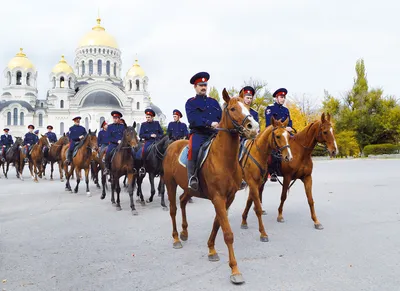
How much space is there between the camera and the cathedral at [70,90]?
70750 mm

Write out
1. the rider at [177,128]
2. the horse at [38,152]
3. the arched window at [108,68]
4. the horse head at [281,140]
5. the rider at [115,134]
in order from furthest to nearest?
1. the arched window at [108,68]
2. the horse at [38,152]
3. the rider at [177,128]
4. the rider at [115,134]
5. the horse head at [281,140]

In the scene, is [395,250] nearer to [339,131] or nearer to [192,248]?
[192,248]

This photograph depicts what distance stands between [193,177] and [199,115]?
3.47 ft

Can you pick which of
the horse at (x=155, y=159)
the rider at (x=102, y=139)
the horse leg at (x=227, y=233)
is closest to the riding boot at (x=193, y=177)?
the horse leg at (x=227, y=233)

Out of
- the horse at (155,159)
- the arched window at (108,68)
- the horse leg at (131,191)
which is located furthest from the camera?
the arched window at (108,68)

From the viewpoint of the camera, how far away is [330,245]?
576 centimetres

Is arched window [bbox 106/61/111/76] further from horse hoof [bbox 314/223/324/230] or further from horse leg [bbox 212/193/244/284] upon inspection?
horse leg [bbox 212/193/244/284]

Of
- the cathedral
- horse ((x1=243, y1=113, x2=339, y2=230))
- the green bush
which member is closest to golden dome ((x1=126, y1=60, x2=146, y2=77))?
the cathedral

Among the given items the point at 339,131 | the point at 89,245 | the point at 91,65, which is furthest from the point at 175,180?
the point at 91,65

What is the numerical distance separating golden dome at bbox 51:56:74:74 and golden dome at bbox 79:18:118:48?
209 inches

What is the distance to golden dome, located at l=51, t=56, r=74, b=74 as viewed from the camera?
73.9m

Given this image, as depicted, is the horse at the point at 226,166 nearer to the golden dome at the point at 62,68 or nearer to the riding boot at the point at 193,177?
the riding boot at the point at 193,177

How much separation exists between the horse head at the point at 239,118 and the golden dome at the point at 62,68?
250 ft

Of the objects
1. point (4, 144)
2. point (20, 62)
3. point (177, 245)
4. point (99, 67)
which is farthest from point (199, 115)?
point (20, 62)
